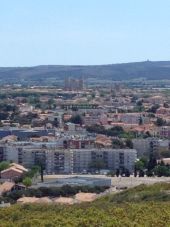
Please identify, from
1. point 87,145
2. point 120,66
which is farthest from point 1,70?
point 87,145

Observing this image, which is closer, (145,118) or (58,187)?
(58,187)

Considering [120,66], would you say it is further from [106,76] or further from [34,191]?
[34,191]

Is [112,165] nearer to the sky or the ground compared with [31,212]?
nearer to the ground

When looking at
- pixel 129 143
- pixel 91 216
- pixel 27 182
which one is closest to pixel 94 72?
pixel 129 143

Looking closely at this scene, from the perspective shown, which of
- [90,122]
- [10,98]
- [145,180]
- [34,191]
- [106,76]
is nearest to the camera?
[34,191]

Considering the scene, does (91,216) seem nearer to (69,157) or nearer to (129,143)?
(69,157)

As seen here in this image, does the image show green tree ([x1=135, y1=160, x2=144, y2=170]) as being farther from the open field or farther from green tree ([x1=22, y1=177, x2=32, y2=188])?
green tree ([x1=22, y1=177, x2=32, y2=188])

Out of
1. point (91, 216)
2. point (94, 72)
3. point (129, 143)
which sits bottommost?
point (94, 72)

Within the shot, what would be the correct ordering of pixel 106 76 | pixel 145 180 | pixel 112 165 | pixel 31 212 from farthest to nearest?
pixel 106 76 → pixel 112 165 → pixel 145 180 → pixel 31 212

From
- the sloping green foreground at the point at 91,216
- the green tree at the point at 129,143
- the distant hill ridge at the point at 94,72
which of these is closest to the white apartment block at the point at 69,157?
the green tree at the point at 129,143
